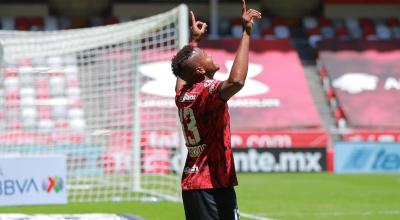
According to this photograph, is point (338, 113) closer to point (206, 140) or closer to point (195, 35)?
point (195, 35)

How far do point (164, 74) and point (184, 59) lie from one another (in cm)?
2399

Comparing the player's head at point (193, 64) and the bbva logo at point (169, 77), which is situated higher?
the bbva logo at point (169, 77)

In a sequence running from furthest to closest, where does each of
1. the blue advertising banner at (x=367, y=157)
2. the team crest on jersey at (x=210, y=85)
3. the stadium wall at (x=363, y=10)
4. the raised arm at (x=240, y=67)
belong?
the stadium wall at (x=363, y=10) → the blue advertising banner at (x=367, y=157) → the team crest on jersey at (x=210, y=85) → the raised arm at (x=240, y=67)

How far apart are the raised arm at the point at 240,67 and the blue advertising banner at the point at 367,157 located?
1845 cm

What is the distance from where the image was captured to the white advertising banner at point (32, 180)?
1337 cm

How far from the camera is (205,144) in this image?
210 inches

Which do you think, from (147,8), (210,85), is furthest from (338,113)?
(210,85)

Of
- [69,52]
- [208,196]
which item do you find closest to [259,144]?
[69,52]

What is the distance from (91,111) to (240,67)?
11700 millimetres

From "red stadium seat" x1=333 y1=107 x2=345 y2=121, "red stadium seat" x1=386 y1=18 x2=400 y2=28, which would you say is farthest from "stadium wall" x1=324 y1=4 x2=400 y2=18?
"red stadium seat" x1=333 y1=107 x2=345 y2=121

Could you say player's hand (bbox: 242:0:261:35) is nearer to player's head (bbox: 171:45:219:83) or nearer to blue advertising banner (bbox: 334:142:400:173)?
player's head (bbox: 171:45:219:83)

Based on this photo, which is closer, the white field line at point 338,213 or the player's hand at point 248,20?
the player's hand at point 248,20

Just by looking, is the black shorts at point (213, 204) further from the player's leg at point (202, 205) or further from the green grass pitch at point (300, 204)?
the green grass pitch at point (300, 204)

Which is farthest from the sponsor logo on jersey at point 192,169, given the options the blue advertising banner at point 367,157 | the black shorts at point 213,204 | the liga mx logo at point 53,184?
the blue advertising banner at point 367,157
